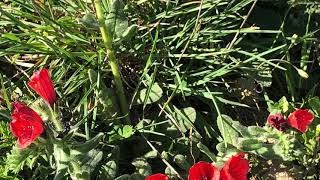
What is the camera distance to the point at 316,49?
2.68 meters

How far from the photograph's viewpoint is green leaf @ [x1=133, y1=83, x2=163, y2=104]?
2.36 m

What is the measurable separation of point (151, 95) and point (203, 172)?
612 mm

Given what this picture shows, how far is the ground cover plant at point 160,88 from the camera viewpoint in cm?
216

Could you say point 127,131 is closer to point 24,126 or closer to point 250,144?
point 250,144

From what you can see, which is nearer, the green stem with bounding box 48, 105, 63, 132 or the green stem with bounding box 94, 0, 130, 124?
the green stem with bounding box 48, 105, 63, 132

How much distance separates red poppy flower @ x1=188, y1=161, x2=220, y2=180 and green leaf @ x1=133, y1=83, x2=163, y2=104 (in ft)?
1.87

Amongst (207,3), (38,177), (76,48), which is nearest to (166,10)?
(207,3)

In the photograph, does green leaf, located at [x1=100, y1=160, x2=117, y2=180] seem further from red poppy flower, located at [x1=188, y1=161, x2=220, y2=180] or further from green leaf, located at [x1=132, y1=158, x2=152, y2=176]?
red poppy flower, located at [x1=188, y1=161, x2=220, y2=180]

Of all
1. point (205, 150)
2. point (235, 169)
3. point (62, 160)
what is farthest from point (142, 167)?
point (235, 169)

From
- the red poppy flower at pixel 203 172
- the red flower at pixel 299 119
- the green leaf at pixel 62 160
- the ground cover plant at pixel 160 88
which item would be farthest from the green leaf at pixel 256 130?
the green leaf at pixel 62 160

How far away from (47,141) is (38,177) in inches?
14.3

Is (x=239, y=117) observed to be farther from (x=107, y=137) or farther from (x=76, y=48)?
(x=76, y=48)

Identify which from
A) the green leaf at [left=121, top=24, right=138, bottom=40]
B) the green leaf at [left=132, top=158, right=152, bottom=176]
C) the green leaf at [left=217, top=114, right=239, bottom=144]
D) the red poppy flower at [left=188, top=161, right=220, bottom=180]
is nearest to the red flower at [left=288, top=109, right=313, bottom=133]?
the green leaf at [left=217, top=114, right=239, bottom=144]

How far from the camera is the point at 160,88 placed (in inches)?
93.9
